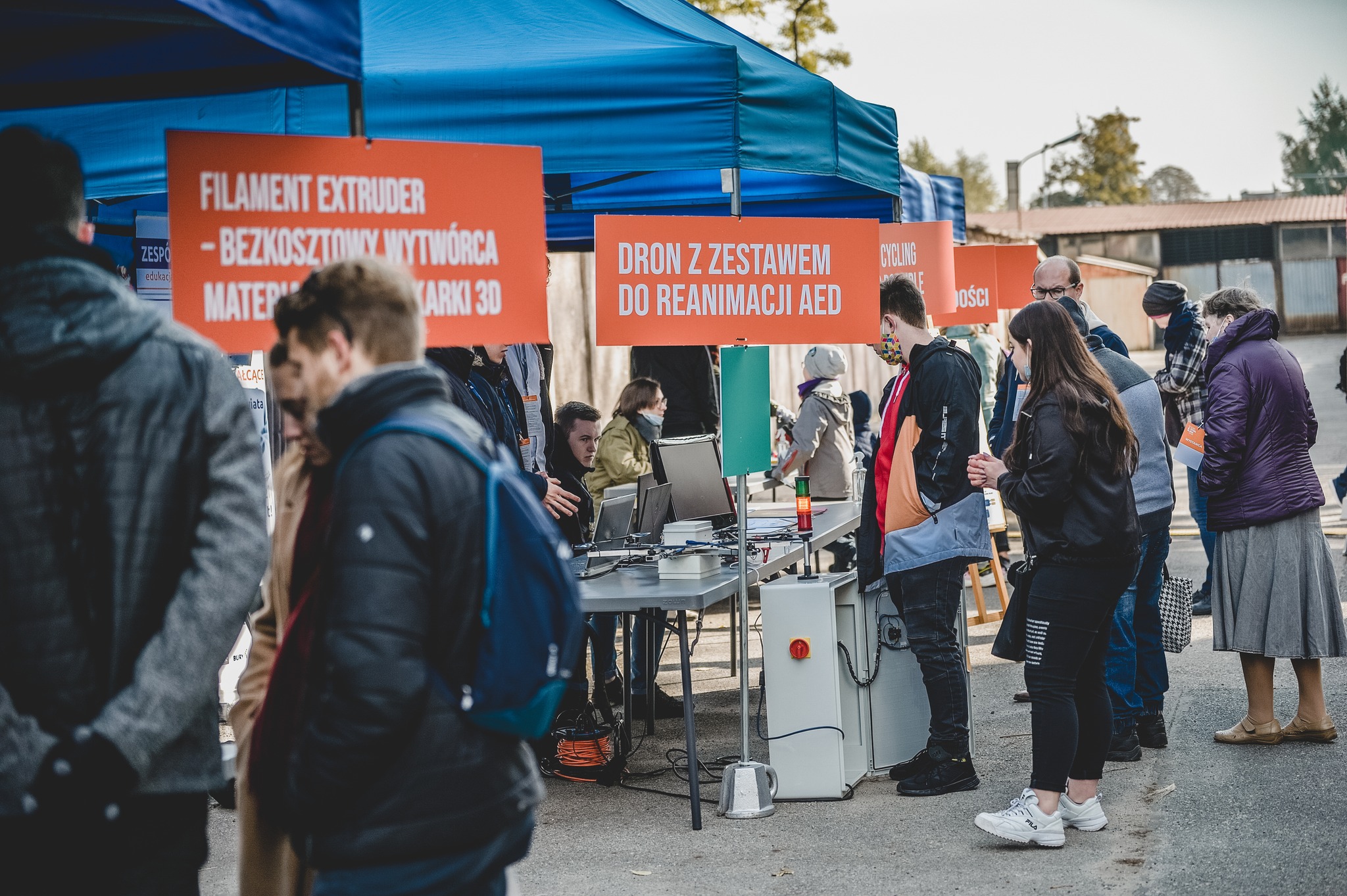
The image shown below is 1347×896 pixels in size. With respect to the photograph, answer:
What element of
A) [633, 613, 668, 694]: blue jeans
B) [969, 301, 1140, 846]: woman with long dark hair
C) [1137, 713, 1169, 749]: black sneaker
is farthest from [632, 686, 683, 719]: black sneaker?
[969, 301, 1140, 846]: woman with long dark hair

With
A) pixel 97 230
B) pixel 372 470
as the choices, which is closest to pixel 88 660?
pixel 372 470

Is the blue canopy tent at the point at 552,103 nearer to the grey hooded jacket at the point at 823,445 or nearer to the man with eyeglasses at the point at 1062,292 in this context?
the man with eyeglasses at the point at 1062,292

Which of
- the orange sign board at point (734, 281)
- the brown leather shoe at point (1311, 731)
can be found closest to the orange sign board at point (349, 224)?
the orange sign board at point (734, 281)

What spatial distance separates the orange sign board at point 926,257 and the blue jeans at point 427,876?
5920 millimetres

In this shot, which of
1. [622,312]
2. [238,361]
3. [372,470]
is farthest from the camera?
[238,361]

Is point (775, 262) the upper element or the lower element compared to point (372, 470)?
upper

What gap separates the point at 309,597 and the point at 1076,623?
3.04 meters

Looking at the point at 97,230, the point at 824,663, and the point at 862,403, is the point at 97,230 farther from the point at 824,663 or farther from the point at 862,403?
the point at 862,403

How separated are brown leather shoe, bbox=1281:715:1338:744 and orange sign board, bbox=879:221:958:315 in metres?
2.97

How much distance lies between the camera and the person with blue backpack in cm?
204

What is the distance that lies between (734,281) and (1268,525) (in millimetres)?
2644

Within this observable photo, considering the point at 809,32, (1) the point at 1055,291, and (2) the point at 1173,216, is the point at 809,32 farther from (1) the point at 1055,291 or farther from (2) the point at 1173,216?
(2) the point at 1173,216

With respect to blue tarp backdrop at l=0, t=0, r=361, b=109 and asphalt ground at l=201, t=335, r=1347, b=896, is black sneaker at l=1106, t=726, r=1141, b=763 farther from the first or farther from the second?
blue tarp backdrop at l=0, t=0, r=361, b=109

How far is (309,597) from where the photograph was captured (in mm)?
2219
